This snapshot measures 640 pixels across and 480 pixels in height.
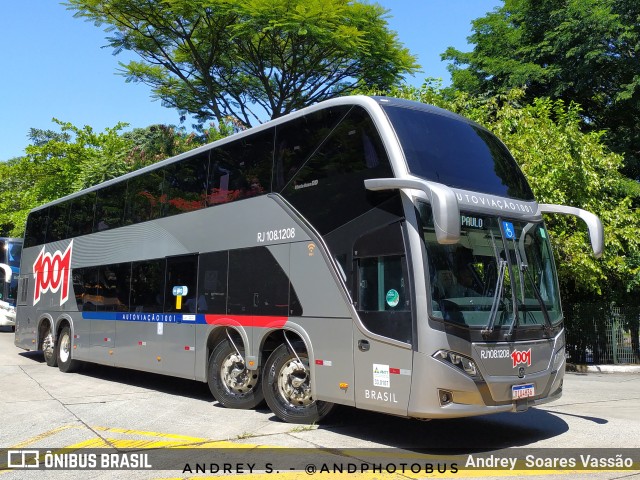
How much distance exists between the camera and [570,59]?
76.2 ft

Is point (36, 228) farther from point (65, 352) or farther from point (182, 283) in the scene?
point (182, 283)

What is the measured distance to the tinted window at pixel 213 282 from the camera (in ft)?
33.0

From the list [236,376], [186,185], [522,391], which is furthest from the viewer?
[186,185]

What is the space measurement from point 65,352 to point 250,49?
46.6 feet

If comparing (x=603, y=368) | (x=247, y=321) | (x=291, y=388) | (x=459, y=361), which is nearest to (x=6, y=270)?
(x=247, y=321)

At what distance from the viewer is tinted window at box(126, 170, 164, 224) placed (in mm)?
12219

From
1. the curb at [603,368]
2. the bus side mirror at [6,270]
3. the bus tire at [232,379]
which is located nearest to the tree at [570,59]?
the curb at [603,368]

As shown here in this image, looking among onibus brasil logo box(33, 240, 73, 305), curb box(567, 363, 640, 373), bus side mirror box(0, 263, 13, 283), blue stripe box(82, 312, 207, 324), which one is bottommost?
curb box(567, 363, 640, 373)

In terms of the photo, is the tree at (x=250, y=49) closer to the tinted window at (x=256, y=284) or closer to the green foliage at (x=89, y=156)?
the green foliage at (x=89, y=156)

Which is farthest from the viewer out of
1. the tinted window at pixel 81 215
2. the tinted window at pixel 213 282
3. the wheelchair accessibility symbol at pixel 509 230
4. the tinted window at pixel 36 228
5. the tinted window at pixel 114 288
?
the tinted window at pixel 36 228

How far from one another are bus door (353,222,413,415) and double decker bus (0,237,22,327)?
25470 millimetres

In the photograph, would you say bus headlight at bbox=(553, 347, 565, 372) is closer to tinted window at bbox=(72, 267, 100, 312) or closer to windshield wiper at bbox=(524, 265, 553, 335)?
windshield wiper at bbox=(524, 265, 553, 335)

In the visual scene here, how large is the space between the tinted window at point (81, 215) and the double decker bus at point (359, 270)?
373 centimetres

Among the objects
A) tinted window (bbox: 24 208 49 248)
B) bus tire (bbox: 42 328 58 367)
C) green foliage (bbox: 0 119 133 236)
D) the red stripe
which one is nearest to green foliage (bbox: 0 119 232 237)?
green foliage (bbox: 0 119 133 236)
